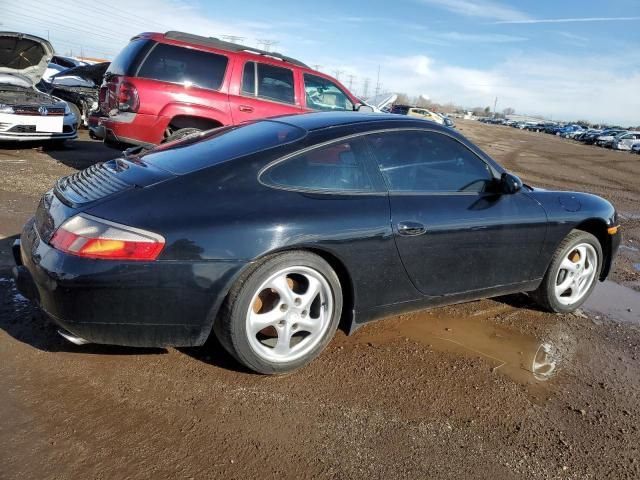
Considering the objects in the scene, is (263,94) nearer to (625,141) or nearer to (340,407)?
(340,407)

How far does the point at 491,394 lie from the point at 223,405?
1.45 metres

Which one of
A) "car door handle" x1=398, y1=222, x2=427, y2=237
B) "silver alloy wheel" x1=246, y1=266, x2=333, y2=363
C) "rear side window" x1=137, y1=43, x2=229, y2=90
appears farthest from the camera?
"rear side window" x1=137, y1=43, x2=229, y2=90

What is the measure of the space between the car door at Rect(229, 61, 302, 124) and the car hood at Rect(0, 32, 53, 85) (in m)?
4.50

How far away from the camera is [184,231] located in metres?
2.38

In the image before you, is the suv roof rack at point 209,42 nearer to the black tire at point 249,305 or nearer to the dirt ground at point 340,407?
the dirt ground at point 340,407

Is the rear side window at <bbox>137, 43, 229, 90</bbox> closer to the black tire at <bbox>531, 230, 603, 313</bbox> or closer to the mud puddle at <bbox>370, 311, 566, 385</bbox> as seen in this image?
the mud puddle at <bbox>370, 311, 566, 385</bbox>

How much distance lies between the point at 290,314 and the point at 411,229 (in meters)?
0.87

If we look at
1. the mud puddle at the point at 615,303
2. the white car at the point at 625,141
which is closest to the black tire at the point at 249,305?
the mud puddle at the point at 615,303

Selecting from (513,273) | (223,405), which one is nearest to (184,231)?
(223,405)

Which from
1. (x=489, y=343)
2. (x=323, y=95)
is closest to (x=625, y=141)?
(x=323, y=95)

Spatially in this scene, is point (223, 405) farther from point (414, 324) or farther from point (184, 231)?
point (414, 324)

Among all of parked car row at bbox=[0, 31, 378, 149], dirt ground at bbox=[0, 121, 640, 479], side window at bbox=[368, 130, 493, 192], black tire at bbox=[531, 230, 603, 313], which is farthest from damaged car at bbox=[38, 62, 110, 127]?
black tire at bbox=[531, 230, 603, 313]

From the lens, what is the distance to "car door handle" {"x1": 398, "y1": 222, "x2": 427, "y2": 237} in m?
2.94

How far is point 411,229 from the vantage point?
2.97 m
